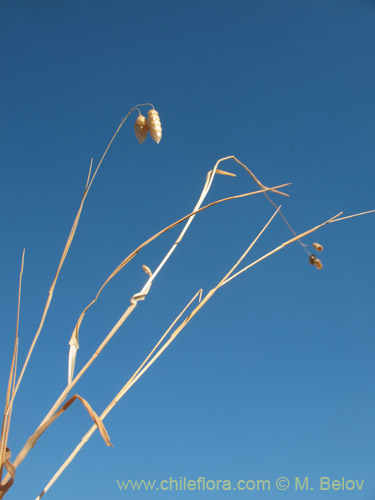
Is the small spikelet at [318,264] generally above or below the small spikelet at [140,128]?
below

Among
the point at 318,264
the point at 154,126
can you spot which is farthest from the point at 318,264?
the point at 154,126

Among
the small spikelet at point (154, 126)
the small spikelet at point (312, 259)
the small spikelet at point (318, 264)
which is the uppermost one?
the small spikelet at point (154, 126)

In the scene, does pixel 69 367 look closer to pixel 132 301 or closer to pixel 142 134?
pixel 132 301

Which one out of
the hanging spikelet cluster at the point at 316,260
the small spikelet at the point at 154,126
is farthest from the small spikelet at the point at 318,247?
the small spikelet at the point at 154,126

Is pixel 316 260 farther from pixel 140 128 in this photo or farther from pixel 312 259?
pixel 140 128

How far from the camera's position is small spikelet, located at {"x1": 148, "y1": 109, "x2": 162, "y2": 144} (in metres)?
0.49

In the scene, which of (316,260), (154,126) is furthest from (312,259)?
(154,126)

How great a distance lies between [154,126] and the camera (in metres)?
0.50

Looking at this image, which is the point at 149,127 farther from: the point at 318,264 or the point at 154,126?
the point at 318,264

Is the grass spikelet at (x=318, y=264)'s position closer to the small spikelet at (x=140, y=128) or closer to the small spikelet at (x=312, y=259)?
the small spikelet at (x=312, y=259)

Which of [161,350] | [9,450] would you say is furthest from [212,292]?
[9,450]

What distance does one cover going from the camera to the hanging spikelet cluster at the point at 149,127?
0.49 meters

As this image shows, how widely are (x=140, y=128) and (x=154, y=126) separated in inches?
1.1

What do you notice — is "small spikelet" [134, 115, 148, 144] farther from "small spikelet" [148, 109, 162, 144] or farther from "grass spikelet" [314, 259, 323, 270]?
"grass spikelet" [314, 259, 323, 270]
